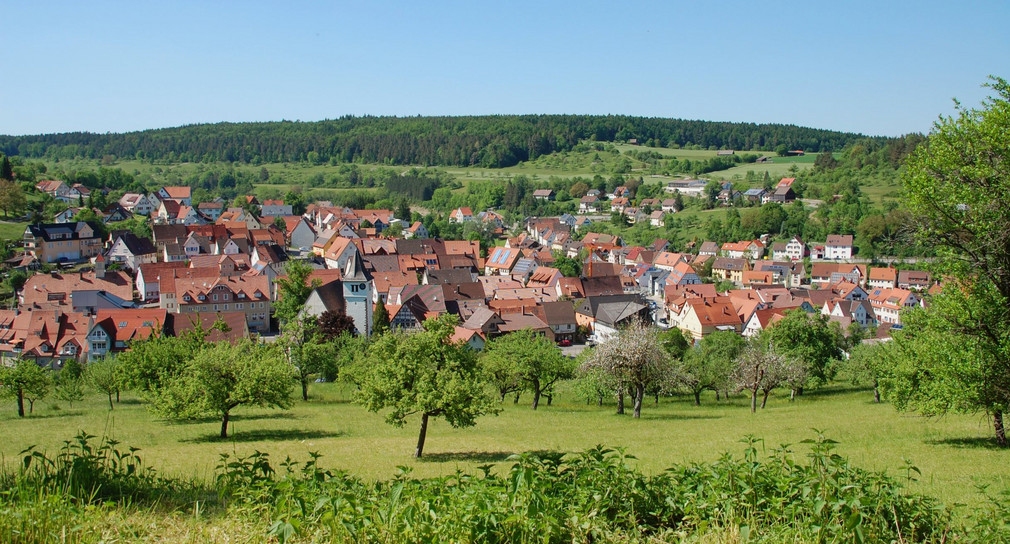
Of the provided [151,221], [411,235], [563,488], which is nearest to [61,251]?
[151,221]

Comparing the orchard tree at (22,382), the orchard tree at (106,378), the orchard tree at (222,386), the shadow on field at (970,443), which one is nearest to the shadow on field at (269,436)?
the orchard tree at (222,386)

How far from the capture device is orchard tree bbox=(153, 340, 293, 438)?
23.0 metres

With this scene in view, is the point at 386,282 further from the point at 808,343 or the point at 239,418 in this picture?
the point at 808,343

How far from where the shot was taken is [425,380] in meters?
18.0

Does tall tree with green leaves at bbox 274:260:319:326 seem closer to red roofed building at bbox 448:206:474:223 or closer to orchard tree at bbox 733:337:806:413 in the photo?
orchard tree at bbox 733:337:806:413

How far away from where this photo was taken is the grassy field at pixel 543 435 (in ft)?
43.3

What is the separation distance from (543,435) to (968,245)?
14.2m

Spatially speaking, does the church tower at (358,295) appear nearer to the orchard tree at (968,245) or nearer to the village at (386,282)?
the village at (386,282)

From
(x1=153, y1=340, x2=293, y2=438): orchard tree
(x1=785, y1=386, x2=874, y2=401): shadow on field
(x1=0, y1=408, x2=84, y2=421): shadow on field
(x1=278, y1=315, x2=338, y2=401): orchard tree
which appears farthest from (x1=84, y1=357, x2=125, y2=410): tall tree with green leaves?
(x1=785, y1=386, x2=874, y2=401): shadow on field

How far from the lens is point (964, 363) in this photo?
40.2 feet

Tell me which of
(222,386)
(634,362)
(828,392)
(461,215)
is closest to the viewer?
(222,386)

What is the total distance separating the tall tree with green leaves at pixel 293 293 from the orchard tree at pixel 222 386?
31.3 meters

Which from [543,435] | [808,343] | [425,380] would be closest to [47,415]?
[425,380]

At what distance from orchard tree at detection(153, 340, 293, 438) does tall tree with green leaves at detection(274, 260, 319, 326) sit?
3130 cm
